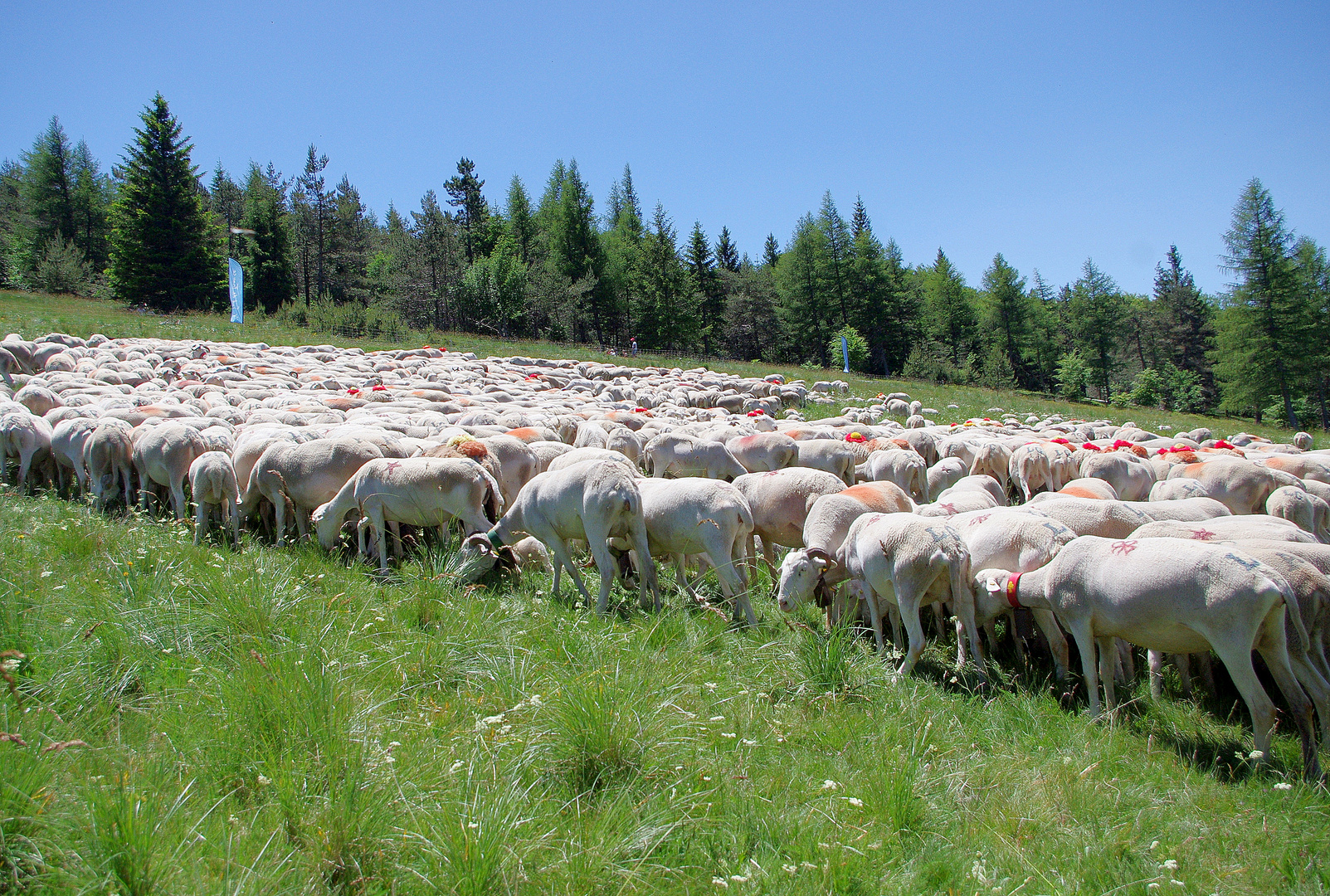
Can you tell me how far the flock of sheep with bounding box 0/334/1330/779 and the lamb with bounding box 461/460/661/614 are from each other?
0.08ft

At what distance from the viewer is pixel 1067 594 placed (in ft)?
Result: 18.6

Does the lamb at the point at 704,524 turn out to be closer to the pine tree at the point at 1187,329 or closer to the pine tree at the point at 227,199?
the pine tree at the point at 227,199

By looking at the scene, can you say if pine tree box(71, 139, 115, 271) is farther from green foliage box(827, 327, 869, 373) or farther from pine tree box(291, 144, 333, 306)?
green foliage box(827, 327, 869, 373)

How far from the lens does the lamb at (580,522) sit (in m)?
7.22

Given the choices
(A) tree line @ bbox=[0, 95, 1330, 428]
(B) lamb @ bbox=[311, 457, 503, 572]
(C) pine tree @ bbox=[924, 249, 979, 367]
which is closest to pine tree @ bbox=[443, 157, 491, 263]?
(A) tree line @ bbox=[0, 95, 1330, 428]

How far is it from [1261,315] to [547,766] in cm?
6806

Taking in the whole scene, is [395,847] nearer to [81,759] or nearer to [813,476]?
[81,759]

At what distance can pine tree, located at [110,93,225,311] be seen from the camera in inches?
1986

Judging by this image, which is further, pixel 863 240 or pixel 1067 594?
pixel 863 240

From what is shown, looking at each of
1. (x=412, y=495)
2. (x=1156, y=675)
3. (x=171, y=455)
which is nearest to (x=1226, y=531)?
(x=1156, y=675)

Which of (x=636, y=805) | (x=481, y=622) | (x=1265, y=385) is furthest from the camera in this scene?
(x=1265, y=385)

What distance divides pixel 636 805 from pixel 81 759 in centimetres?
291

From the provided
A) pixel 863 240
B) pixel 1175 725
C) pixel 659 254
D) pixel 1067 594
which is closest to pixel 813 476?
pixel 1067 594

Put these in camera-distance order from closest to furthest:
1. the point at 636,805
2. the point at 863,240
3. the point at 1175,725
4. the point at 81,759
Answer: the point at 81,759 → the point at 636,805 → the point at 1175,725 → the point at 863,240
